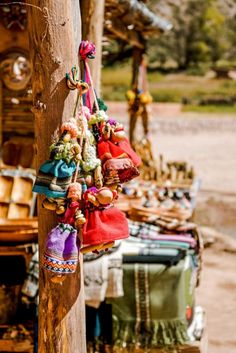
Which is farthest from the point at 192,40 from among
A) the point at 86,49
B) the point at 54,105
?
the point at 54,105

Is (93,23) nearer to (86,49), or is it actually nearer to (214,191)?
(86,49)

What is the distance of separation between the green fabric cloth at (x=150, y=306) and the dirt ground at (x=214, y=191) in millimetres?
900

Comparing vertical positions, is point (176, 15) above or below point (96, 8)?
above

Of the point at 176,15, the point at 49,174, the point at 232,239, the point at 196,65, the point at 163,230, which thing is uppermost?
the point at 176,15

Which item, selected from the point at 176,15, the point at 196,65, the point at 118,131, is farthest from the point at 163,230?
the point at 176,15

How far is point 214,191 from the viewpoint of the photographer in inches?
523

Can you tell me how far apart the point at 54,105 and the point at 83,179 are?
33cm

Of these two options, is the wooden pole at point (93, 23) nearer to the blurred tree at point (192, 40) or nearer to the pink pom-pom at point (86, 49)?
the pink pom-pom at point (86, 49)

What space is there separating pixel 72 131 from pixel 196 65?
48.9 metres

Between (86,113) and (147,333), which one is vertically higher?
(86,113)

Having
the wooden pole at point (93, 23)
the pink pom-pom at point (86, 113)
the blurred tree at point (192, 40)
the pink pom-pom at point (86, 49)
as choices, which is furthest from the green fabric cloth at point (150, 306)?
the blurred tree at point (192, 40)

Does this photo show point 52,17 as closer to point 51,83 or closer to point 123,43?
point 51,83

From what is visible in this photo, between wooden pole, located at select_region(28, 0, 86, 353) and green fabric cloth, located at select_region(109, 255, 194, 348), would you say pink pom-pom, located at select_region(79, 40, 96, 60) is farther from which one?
green fabric cloth, located at select_region(109, 255, 194, 348)

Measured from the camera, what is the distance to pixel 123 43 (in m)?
10.1
